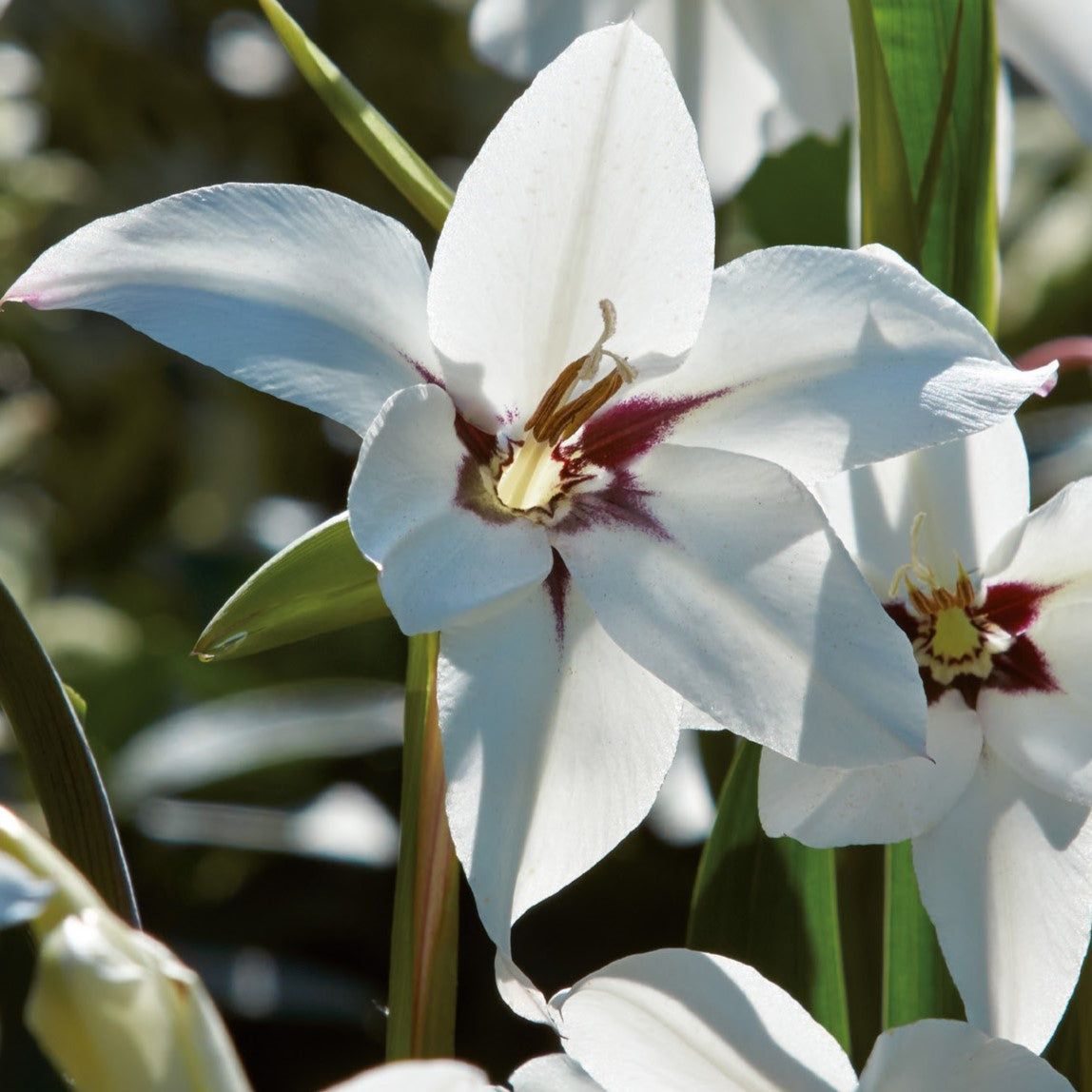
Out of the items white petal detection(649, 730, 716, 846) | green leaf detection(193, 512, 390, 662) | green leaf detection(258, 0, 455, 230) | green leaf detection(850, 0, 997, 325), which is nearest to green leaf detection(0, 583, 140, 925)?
green leaf detection(193, 512, 390, 662)

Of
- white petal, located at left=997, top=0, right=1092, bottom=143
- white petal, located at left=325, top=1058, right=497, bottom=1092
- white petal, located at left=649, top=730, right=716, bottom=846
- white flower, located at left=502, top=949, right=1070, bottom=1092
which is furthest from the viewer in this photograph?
white petal, located at left=649, top=730, right=716, bottom=846

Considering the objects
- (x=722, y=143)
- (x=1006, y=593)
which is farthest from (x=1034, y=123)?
(x=1006, y=593)

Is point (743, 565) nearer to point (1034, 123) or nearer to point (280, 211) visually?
point (280, 211)

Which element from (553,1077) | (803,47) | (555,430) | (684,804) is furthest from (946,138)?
(684,804)

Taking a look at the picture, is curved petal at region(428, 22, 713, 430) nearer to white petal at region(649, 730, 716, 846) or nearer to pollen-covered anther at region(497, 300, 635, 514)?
pollen-covered anther at region(497, 300, 635, 514)

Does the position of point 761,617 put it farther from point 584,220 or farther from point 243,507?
point 243,507

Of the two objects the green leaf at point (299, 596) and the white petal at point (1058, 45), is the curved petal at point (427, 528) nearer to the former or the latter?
the green leaf at point (299, 596)

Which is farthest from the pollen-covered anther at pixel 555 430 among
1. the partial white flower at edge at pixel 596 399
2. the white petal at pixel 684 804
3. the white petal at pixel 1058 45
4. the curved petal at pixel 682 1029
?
the white petal at pixel 684 804
